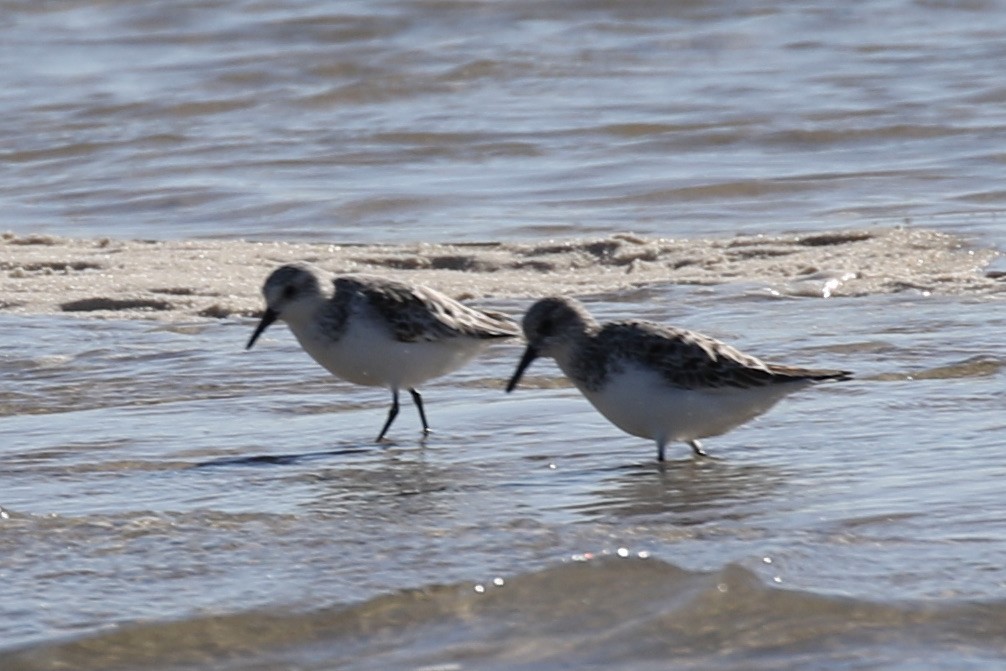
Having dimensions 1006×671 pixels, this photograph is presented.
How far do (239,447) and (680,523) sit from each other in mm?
1932

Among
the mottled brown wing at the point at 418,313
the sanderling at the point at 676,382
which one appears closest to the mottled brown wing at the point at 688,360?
the sanderling at the point at 676,382

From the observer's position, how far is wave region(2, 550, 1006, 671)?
14.6ft

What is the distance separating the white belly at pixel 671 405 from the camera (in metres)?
6.29

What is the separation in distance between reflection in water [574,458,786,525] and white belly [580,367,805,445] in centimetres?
14

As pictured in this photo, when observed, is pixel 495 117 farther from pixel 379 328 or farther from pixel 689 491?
pixel 689 491

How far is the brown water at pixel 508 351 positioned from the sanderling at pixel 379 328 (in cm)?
24

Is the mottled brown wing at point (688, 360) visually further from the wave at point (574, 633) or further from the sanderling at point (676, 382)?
the wave at point (574, 633)

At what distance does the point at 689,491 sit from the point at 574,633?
4.62 feet

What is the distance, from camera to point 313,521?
5.71 meters

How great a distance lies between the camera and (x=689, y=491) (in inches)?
235

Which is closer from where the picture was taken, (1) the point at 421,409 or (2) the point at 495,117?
(1) the point at 421,409

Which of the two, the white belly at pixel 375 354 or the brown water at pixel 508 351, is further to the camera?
the white belly at pixel 375 354

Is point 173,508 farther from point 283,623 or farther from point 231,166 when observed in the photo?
point 231,166

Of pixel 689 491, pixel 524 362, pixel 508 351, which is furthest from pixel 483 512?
pixel 508 351
